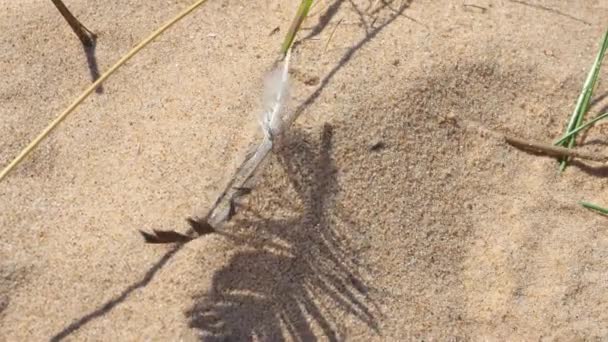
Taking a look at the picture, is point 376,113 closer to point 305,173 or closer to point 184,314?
point 305,173

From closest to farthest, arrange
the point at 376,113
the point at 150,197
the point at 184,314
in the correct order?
the point at 184,314, the point at 150,197, the point at 376,113

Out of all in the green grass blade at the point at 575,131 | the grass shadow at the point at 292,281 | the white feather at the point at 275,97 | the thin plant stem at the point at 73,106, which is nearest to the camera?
the thin plant stem at the point at 73,106

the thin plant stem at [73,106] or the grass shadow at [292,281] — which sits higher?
the thin plant stem at [73,106]

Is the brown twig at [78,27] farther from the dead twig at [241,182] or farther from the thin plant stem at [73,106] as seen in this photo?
the dead twig at [241,182]

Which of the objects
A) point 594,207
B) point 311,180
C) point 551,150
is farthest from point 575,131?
point 311,180

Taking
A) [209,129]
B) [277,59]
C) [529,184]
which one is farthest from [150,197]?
[529,184]

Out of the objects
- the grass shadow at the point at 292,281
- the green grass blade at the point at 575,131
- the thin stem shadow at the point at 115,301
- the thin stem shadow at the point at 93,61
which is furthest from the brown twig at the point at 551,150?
the thin stem shadow at the point at 93,61

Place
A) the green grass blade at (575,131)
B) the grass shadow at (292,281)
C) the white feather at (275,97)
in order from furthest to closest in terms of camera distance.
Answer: the green grass blade at (575,131) → the white feather at (275,97) → the grass shadow at (292,281)
